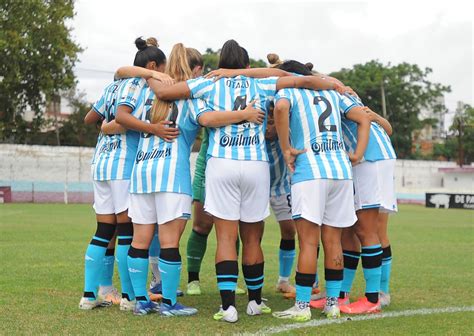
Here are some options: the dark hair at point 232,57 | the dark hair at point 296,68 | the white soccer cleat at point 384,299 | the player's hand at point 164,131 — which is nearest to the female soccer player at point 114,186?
the player's hand at point 164,131

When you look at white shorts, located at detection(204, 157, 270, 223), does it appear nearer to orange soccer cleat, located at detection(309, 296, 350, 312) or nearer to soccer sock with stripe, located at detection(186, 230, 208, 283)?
orange soccer cleat, located at detection(309, 296, 350, 312)

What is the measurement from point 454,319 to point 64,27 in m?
37.4

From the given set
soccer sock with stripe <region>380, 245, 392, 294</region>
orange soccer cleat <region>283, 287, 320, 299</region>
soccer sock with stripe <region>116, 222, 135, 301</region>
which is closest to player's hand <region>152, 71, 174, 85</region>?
soccer sock with stripe <region>116, 222, 135, 301</region>

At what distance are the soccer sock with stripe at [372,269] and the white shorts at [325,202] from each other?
546 millimetres

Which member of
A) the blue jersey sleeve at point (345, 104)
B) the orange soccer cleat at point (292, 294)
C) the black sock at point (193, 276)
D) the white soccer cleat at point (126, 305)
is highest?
the blue jersey sleeve at point (345, 104)

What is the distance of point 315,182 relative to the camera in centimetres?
571

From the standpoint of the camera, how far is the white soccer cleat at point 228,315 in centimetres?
555

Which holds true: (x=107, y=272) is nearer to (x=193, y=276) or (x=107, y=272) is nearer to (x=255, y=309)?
(x=193, y=276)

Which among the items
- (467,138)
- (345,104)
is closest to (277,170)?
(345,104)

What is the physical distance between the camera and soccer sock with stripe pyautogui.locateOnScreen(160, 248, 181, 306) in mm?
5773

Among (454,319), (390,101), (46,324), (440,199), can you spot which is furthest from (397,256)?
(390,101)

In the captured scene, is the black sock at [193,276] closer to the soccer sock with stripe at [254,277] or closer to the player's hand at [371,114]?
the soccer sock with stripe at [254,277]

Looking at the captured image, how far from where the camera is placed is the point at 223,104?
5.81 metres

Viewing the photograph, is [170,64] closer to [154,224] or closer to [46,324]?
[154,224]
